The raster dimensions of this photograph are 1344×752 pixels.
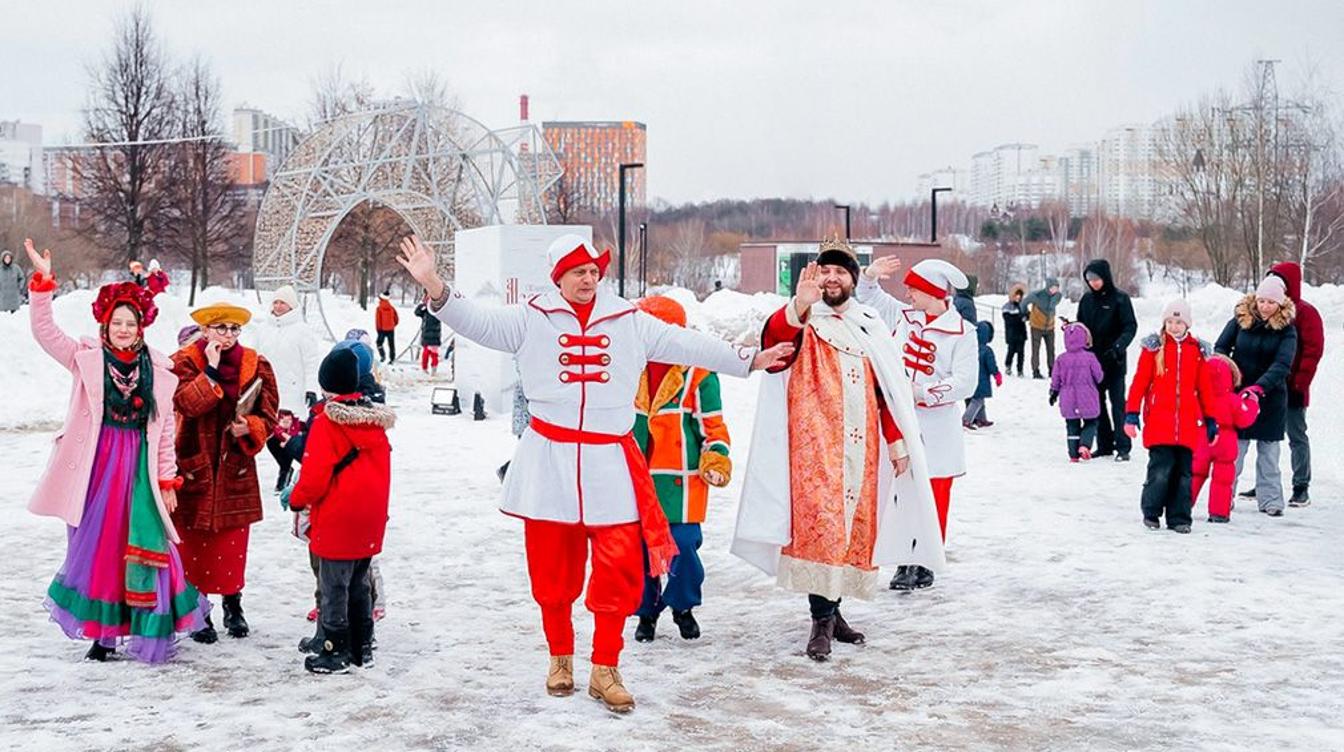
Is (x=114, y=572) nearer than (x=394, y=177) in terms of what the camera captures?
Yes

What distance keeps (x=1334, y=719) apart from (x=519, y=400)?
4.64 meters

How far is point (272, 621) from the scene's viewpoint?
659cm

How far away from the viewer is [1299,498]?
998 cm

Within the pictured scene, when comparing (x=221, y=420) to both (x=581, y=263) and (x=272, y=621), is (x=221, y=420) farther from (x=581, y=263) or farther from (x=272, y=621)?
(x=581, y=263)

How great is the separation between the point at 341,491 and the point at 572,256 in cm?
139

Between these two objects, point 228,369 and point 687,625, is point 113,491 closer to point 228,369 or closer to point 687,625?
point 228,369

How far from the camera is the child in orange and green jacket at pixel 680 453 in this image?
19.9ft

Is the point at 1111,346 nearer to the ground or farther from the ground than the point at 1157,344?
nearer to the ground

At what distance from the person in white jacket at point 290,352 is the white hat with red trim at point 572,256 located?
16.7 ft

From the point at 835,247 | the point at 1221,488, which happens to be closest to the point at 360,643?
the point at 835,247

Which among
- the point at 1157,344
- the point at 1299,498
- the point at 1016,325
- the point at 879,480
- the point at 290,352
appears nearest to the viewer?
the point at 879,480

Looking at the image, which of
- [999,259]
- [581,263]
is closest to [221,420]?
[581,263]

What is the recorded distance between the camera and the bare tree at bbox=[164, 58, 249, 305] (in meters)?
35.3

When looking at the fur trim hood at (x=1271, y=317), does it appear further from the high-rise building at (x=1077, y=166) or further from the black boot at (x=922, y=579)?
the high-rise building at (x=1077, y=166)
